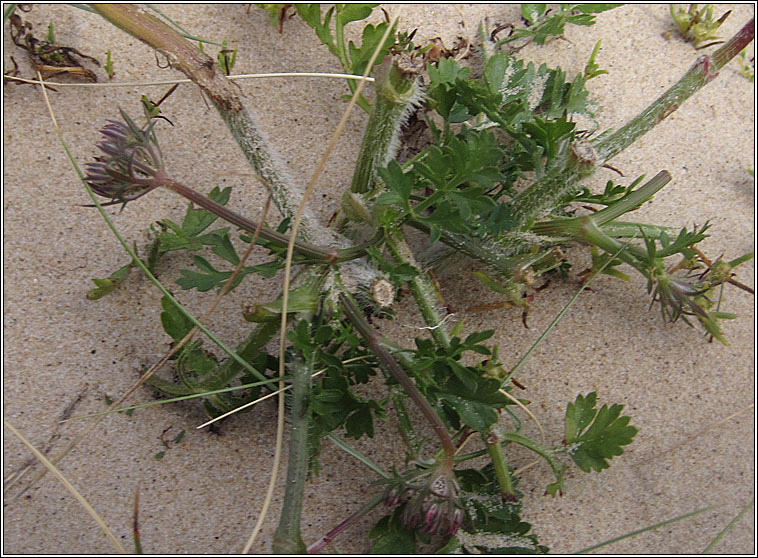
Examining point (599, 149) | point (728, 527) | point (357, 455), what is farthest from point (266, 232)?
point (728, 527)

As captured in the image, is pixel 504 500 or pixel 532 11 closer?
pixel 504 500

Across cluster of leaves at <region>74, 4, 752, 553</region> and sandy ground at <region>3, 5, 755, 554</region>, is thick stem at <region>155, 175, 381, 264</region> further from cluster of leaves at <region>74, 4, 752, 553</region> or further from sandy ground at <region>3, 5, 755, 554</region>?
sandy ground at <region>3, 5, 755, 554</region>

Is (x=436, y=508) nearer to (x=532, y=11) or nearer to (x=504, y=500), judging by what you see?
(x=504, y=500)

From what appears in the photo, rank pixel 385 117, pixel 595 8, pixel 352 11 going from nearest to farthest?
1. pixel 385 117
2. pixel 352 11
3. pixel 595 8

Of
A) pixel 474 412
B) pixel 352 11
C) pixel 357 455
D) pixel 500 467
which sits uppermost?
pixel 352 11

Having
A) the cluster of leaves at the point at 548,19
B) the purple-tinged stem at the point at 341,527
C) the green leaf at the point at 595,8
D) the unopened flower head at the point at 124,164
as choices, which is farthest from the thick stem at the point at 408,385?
the green leaf at the point at 595,8

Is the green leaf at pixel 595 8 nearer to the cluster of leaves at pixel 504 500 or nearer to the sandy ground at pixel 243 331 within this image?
the sandy ground at pixel 243 331

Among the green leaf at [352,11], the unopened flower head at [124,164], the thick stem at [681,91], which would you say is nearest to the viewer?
the unopened flower head at [124,164]
